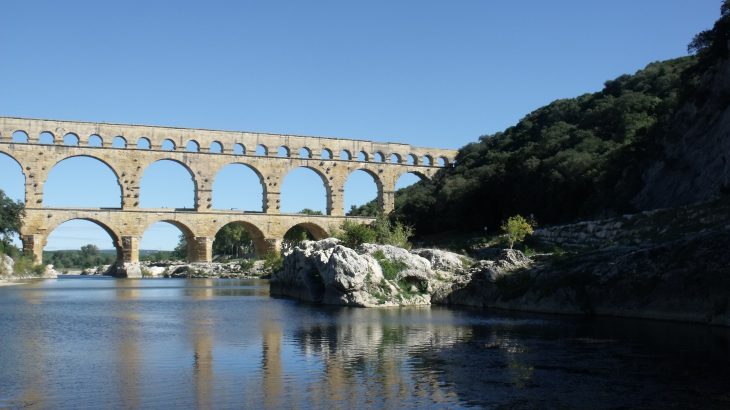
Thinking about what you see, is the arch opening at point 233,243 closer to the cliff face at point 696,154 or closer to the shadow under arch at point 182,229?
the shadow under arch at point 182,229

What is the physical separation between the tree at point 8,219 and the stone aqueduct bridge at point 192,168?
323 centimetres

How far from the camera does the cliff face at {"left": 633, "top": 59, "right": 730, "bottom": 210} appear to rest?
24.4m

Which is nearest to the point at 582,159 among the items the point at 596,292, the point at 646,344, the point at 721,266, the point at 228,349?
the point at 596,292

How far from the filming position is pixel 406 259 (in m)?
22.6

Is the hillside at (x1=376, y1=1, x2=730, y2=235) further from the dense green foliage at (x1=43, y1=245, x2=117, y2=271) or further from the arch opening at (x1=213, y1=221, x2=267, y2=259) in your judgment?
the dense green foliage at (x1=43, y1=245, x2=117, y2=271)

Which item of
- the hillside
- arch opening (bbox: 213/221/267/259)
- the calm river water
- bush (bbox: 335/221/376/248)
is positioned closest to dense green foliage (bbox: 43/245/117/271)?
arch opening (bbox: 213/221/267/259)

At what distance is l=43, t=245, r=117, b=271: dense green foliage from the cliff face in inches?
3534

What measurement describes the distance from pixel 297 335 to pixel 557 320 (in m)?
6.15

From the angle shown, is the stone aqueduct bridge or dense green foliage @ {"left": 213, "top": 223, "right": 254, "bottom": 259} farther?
dense green foliage @ {"left": 213, "top": 223, "right": 254, "bottom": 259}

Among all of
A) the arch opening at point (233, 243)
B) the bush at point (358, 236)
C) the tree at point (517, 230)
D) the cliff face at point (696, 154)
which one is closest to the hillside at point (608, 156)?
the cliff face at point (696, 154)

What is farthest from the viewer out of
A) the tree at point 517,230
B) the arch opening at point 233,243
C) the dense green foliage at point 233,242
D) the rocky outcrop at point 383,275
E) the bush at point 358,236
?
the dense green foliage at point 233,242

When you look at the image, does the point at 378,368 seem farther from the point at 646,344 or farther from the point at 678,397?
the point at 646,344

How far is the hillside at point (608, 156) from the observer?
26.5m

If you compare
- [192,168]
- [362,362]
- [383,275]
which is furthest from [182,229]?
[362,362]
